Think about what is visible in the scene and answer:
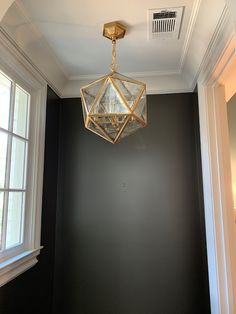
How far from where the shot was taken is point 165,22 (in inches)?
57.9

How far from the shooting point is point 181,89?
86.2 inches

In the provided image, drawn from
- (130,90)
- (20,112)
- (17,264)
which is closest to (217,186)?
(130,90)

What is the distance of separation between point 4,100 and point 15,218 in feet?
2.59

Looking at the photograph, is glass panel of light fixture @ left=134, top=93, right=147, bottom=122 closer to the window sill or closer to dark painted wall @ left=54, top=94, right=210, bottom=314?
dark painted wall @ left=54, top=94, right=210, bottom=314

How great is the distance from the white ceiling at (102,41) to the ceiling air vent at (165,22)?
1.3 inches

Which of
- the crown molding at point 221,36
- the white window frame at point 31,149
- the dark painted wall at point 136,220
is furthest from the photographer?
the dark painted wall at point 136,220

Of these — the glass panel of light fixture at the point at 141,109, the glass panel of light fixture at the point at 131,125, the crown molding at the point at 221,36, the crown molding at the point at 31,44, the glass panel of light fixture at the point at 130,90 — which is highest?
the crown molding at the point at 31,44

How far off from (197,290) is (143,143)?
51.4 inches

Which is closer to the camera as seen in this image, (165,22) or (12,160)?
(165,22)

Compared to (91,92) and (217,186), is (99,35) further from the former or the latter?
(217,186)

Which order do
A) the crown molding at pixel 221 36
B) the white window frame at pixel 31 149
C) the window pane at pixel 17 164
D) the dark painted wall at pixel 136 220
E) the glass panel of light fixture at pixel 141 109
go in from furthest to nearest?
the dark painted wall at pixel 136 220 < the window pane at pixel 17 164 < the white window frame at pixel 31 149 < the glass panel of light fixture at pixel 141 109 < the crown molding at pixel 221 36

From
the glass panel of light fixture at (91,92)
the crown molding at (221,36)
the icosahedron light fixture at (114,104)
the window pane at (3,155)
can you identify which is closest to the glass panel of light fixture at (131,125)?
the icosahedron light fixture at (114,104)

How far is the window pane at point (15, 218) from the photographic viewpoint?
5.14ft

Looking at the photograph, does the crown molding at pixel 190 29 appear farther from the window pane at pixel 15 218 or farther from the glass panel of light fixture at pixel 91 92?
the window pane at pixel 15 218
